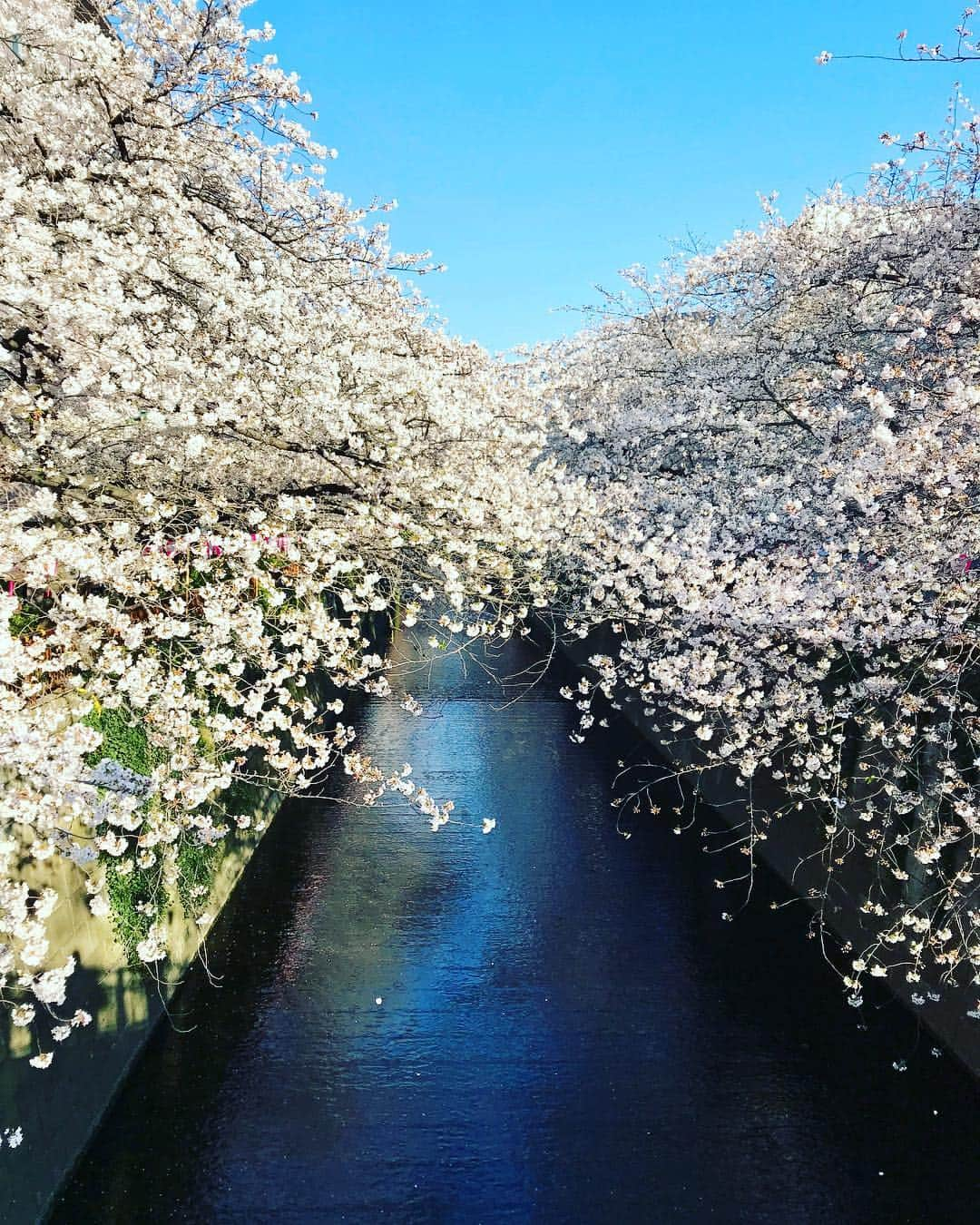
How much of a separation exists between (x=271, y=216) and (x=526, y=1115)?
31.0ft

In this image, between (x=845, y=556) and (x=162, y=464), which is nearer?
(x=162, y=464)

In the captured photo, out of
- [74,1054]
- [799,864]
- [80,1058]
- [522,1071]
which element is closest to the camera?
[74,1054]

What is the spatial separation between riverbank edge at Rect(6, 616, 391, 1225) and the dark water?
224 mm

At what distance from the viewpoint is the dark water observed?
594 centimetres

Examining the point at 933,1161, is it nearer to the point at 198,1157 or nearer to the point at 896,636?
the point at 896,636

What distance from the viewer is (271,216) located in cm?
908

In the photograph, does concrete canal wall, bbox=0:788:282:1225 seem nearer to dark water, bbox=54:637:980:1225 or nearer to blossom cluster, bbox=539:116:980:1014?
dark water, bbox=54:637:980:1225

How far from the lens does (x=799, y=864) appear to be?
32.8 ft

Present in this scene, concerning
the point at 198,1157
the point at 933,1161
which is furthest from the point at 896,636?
the point at 198,1157

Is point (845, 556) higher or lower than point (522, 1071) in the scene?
higher

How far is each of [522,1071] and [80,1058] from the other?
3660 millimetres

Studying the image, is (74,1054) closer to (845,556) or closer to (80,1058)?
(80,1058)

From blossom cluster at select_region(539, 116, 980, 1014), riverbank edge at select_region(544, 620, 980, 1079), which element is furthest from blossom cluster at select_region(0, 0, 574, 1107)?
riverbank edge at select_region(544, 620, 980, 1079)

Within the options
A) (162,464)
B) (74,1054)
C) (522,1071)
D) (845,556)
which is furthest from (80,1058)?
(845,556)
